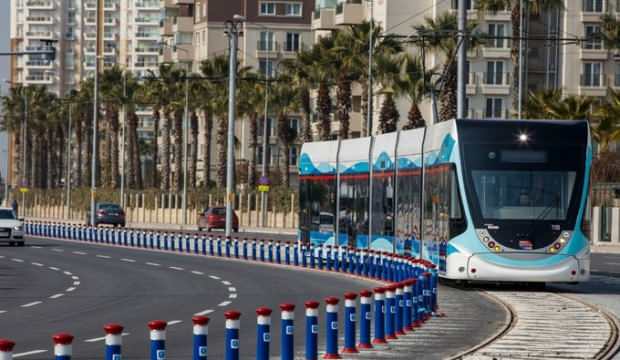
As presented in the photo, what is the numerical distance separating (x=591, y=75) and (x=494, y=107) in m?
6.37

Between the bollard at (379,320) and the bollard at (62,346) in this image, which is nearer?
the bollard at (62,346)

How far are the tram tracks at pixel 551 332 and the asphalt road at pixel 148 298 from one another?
0.41 metres

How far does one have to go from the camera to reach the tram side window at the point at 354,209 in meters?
43.4

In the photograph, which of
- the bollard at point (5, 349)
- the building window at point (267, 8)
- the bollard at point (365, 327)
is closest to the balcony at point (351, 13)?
the building window at point (267, 8)

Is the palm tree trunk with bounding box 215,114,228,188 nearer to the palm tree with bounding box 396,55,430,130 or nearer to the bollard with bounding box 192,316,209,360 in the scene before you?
the palm tree with bounding box 396,55,430,130

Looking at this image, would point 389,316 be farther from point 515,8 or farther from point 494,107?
point 494,107

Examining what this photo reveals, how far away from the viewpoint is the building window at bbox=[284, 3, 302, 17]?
470ft

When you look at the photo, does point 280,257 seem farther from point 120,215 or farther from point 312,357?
point 120,215

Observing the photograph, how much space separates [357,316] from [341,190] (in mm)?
19134

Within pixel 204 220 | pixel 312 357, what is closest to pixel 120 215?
pixel 204 220

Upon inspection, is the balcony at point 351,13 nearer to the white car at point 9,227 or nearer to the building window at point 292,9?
the building window at point 292,9

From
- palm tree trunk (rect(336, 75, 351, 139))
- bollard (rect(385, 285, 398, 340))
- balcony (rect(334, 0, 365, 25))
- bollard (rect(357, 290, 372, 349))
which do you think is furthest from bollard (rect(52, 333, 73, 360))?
balcony (rect(334, 0, 365, 25))

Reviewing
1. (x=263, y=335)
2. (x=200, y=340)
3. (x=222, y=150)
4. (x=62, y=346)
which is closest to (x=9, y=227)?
(x=263, y=335)

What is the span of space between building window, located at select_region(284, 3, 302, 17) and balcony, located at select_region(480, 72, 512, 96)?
36.6 meters
